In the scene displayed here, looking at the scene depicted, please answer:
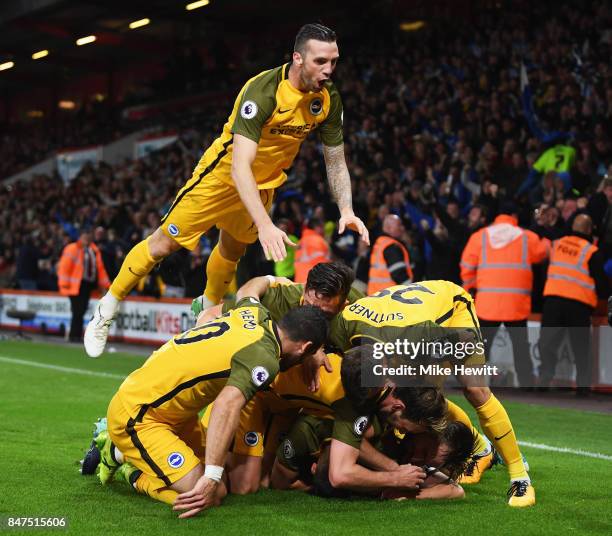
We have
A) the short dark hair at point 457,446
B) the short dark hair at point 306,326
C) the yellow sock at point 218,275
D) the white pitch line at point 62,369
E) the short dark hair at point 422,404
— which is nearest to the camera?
the short dark hair at point 306,326

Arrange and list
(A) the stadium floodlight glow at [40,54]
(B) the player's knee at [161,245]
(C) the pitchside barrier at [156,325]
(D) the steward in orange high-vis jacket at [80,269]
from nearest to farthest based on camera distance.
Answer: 1. (B) the player's knee at [161,245]
2. (C) the pitchside barrier at [156,325]
3. (D) the steward in orange high-vis jacket at [80,269]
4. (A) the stadium floodlight glow at [40,54]

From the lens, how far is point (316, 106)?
21.7 feet

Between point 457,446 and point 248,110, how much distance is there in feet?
8.11

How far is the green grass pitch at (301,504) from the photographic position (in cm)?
486

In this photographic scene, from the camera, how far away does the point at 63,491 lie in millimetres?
5637

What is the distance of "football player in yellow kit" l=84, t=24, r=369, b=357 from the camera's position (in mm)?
6129

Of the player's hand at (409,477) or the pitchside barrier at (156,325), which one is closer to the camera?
the player's hand at (409,477)

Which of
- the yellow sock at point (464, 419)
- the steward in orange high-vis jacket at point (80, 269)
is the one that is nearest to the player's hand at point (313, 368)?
the yellow sock at point (464, 419)

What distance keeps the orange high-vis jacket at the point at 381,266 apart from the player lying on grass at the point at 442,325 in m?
5.76

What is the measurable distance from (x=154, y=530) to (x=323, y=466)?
50.6 inches

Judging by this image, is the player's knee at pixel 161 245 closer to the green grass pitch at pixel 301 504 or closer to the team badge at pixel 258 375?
the green grass pitch at pixel 301 504

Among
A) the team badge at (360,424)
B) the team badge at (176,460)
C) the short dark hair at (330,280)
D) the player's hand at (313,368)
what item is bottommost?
the team badge at (176,460)

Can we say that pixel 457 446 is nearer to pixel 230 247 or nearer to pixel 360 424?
pixel 360 424

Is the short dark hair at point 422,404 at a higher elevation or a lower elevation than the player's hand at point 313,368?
lower
